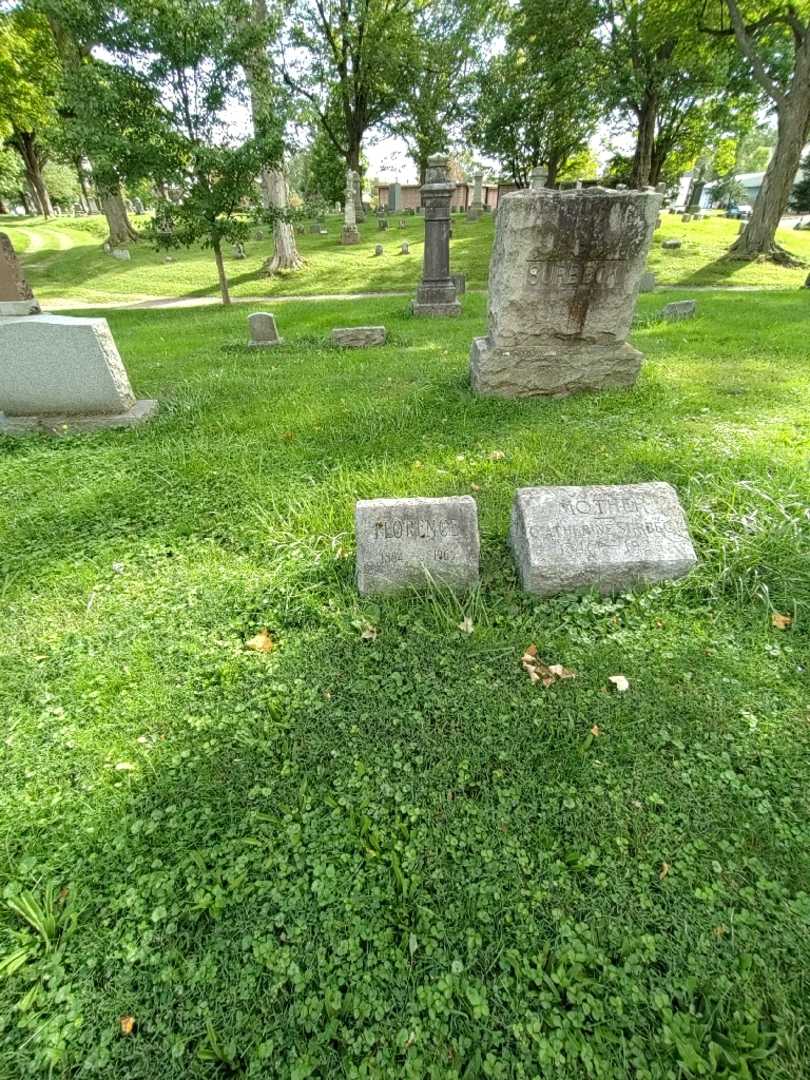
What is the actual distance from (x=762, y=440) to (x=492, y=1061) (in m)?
4.61

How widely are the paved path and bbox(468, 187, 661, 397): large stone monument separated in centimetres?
840

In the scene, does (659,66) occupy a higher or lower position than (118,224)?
higher

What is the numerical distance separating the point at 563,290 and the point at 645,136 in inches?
833

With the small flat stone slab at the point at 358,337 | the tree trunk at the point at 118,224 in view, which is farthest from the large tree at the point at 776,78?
the tree trunk at the point at 118,224

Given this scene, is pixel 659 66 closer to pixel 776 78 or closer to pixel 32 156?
pixel 776 78

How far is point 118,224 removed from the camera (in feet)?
65.9

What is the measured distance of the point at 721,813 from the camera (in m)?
1.87

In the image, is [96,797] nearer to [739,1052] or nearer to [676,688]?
[739,1052]

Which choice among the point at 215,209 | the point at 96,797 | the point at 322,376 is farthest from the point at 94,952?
the point at 215,209

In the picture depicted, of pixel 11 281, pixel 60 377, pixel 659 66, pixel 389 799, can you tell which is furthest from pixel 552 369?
pixel 659 66

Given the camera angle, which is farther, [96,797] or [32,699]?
[32,699]

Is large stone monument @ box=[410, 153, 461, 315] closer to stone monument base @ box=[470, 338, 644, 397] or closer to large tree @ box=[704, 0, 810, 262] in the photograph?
stone monument base @ box=[470, 338, 644, 397]

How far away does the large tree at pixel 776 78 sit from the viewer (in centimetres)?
1277

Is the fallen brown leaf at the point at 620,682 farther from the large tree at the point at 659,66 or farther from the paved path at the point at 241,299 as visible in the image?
the large tree at the point at 659,66
